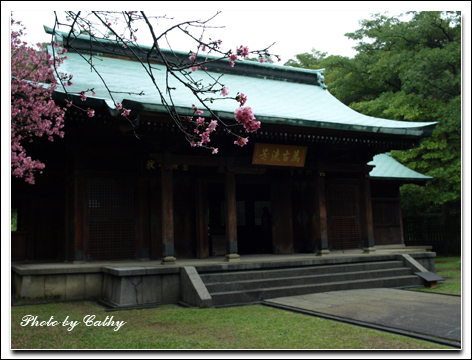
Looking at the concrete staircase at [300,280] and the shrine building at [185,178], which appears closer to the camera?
the concrete staircase at [300,280]

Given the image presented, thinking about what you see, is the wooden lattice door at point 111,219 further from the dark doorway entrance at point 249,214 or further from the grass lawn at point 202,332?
the dark doorway entrance at point 249,214

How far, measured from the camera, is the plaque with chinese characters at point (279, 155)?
1037 cm

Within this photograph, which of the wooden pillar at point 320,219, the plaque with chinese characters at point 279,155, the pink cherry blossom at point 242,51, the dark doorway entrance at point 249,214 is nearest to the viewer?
the pink cherry blossom at point 242,51

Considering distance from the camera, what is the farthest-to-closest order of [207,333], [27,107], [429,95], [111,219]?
[429,95]
[111,219]
[27,107]
[207,333]

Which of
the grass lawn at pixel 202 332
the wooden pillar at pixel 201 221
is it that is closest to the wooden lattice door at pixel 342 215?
the wooden pillar at pixel 201 221

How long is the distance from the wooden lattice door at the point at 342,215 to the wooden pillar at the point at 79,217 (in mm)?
7095

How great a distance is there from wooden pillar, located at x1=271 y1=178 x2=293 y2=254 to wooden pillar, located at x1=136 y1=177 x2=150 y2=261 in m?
3.82

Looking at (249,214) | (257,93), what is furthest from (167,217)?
(257,93)

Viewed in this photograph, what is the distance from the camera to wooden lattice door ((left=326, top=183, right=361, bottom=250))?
12894 mm

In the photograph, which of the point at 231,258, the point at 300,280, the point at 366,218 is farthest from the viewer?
the point at 366,218

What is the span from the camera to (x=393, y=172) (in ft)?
53.2

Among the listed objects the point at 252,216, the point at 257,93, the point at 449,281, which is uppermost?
the point at 257,93

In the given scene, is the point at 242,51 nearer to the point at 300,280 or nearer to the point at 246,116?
the point at 246,116

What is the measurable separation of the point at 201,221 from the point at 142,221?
161cm
